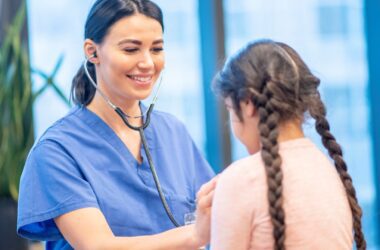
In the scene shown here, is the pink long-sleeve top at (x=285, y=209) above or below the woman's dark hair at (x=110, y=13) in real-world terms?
below

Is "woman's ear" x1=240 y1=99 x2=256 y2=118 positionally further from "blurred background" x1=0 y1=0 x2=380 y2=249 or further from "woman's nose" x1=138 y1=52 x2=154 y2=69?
"blurred background" x1=0 y1=0 x2=380 y2=249

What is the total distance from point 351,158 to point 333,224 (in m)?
2.54

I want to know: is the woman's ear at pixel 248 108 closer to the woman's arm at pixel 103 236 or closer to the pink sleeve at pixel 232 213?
the pink sleeve at pixel 232 213

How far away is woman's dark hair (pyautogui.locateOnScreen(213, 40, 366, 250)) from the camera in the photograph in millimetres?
1111

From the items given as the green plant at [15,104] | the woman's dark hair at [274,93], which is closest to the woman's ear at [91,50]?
the woman's dark hair at [274,93]

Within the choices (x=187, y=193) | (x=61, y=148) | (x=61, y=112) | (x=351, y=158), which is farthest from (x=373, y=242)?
(x=61, y=148)

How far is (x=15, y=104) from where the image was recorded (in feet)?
9.30

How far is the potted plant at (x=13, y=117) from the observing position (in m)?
2.69

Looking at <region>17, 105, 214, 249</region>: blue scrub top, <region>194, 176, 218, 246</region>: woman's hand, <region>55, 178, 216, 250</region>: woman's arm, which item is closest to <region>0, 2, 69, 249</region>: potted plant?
<region>17, 105, 214, 249</region>: blue scrub top

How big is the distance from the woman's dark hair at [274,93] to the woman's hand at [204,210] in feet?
0.51

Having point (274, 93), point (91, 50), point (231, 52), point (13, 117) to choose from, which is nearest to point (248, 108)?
point (274, 93)

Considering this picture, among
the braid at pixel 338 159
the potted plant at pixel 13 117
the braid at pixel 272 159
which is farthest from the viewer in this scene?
the potted plant at pixel 13 117

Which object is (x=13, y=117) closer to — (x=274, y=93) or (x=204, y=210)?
(x=204, y=210)

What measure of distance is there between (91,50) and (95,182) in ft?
1.08
